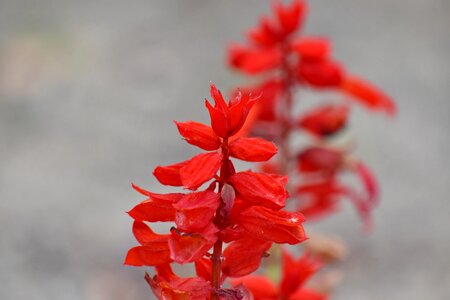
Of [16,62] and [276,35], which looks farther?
[16,62]

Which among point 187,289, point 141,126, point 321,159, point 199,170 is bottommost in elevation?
point 187,289

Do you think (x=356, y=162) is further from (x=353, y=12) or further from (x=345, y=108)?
A: (x=353, y=12)

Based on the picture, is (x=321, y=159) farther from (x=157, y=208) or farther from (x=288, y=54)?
(x=157, y=208)

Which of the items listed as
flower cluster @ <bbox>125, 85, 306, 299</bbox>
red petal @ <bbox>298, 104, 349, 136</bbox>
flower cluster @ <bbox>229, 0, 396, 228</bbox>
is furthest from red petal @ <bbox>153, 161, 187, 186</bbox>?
red petal @ <bbox>298, 104, 349, 136</bbox>

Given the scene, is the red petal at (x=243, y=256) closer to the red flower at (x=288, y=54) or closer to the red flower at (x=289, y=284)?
the red flower at (x=289, y=284)

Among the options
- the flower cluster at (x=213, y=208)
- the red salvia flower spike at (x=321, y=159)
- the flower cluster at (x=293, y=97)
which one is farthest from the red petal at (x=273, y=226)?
the red salvia flower spike at (x=321, y=159)

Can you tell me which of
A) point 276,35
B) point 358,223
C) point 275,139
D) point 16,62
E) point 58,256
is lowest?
point 275,139

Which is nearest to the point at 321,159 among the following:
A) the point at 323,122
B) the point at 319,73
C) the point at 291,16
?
the point at 323,122

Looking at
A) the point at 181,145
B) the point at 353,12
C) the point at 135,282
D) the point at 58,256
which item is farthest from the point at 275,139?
the point at 353,12
